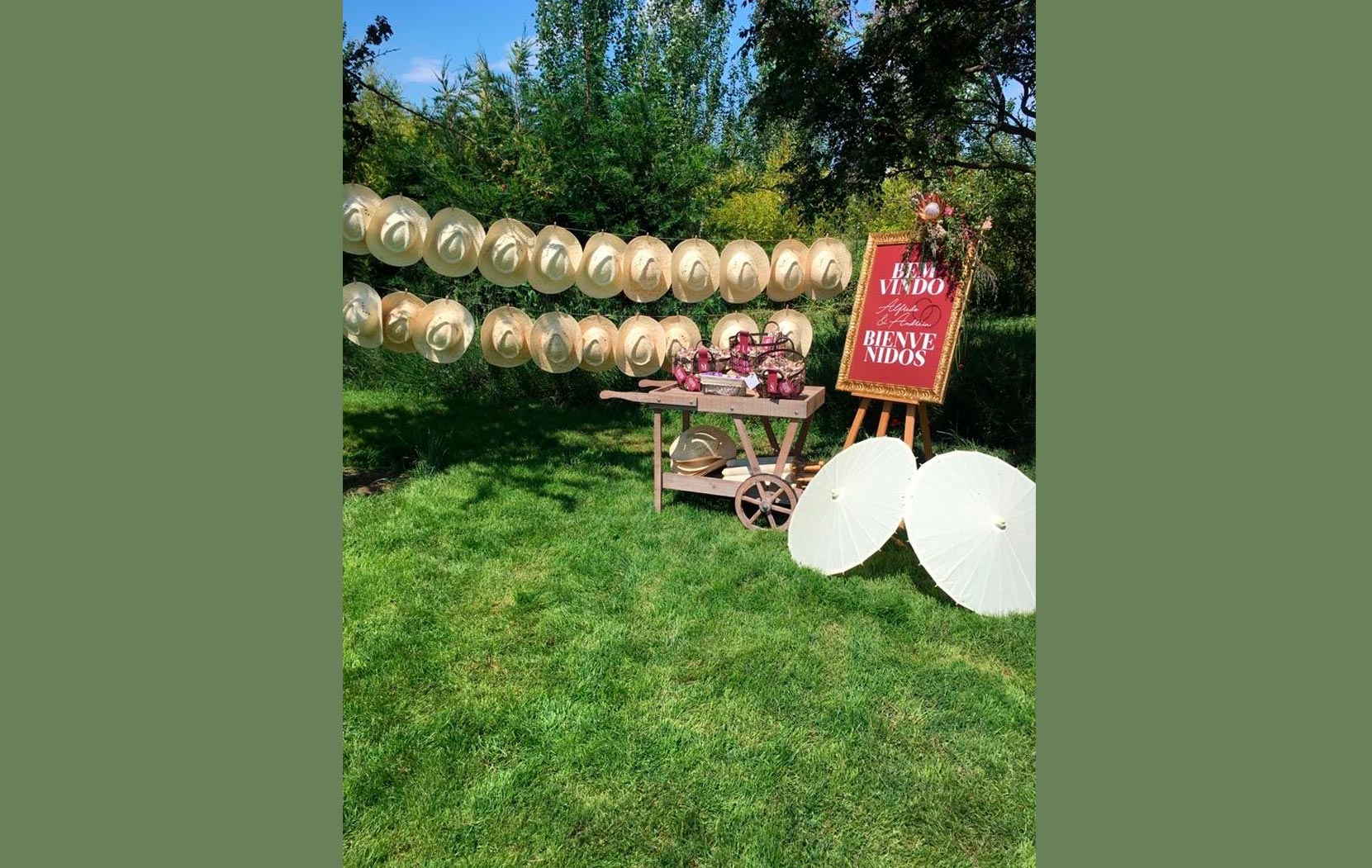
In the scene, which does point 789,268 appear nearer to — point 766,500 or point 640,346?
point 640,346

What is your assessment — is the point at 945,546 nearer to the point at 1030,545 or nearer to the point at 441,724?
the point at 1030,545

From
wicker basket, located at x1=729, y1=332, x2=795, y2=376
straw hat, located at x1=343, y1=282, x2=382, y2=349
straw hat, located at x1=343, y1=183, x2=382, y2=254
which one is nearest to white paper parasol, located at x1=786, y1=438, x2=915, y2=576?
wicker basket, located at x1=729, y1=332, x2=795, y2=376

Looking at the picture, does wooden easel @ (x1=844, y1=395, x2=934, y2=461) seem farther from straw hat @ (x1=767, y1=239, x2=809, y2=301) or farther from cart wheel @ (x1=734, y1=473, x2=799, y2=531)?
straw hat @ (x1=767, y1=239, x2=809, y2=301)

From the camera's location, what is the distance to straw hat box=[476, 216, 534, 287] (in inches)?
169

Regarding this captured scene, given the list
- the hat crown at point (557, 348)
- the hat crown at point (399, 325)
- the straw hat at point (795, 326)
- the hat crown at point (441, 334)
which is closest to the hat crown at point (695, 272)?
the straw hat at point (795, 326)

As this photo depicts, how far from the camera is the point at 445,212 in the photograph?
4102mm

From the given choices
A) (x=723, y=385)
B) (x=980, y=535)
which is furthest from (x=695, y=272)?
(x=980, y=535)

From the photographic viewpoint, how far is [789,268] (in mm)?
4789

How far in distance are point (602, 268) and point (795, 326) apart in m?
1.42

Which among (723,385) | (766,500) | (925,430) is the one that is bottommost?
(766,500)

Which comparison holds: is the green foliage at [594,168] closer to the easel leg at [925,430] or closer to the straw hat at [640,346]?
the straw hat at [640,346]

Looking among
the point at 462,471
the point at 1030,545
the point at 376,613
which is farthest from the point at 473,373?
the point at 1030,545

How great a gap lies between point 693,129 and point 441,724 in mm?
7779

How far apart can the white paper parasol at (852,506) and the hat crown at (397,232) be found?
2.61 metres
